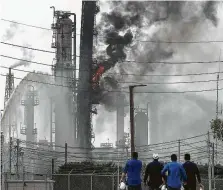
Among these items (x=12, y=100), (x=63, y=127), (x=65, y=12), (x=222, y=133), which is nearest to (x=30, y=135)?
(x=12, y=100)

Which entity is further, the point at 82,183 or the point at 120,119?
the point at 120,119

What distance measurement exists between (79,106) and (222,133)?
112ft

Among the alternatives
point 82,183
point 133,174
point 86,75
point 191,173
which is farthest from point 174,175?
point 86,75

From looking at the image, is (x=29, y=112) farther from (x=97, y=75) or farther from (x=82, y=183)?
(x=82, y=183)

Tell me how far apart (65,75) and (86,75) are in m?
3.65

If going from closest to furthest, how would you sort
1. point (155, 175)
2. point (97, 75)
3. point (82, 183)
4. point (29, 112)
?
1. point (155, 175)
2. point (82, 183)
3. point (97, 75)
4. point (29, 112)

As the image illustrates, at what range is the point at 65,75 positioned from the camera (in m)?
113

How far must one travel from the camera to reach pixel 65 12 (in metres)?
118

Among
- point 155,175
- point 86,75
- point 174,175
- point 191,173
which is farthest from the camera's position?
point 86,75

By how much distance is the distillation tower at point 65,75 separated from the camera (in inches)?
4451

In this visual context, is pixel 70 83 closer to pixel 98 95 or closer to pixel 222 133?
pixel 98 95

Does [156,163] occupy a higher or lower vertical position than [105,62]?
lower

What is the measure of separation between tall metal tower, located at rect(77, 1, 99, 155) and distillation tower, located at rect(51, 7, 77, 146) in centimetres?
199

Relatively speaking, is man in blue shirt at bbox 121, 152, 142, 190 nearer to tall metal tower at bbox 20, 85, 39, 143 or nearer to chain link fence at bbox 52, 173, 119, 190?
chain link fence at bbox 52, 173, 119, 190
